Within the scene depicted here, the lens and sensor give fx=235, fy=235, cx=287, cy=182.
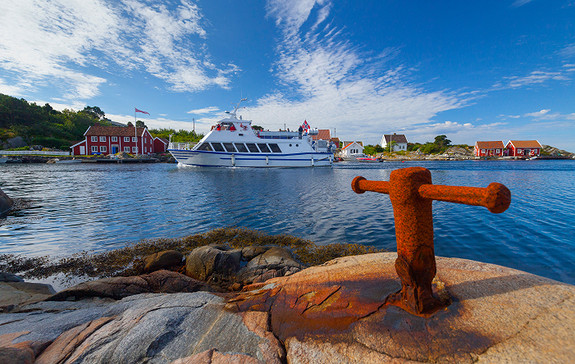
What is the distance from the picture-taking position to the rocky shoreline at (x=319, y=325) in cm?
163

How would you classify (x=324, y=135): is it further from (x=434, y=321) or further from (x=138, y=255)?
(x=434, y=321)

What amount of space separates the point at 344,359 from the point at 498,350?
99 cm

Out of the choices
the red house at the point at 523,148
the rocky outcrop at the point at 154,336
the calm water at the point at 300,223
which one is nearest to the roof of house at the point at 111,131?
the calm water at the point at 300,223

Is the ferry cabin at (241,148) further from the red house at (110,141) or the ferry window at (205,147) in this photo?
the red house at (110,141)

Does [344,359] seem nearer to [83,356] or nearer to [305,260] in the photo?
[83,356]

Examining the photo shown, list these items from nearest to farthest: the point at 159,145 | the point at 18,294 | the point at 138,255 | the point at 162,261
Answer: the point at 18,294 → the point at 162,261 → the point at 138,255 → the point at 159,145

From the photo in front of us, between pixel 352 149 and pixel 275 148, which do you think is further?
pixel 352 149

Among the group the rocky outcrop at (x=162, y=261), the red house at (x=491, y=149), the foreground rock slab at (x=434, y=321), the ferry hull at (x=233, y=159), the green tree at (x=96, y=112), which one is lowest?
the rocky outcrop at (x=162, y=261)

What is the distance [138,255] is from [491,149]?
97.7m

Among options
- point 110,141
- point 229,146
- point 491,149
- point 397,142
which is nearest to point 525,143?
point 491,149

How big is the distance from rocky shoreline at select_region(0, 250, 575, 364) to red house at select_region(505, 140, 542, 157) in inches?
3886

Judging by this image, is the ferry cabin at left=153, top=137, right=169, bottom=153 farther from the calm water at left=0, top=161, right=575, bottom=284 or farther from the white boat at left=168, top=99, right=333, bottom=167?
the calm water at left=0, top=161, right=575, bottom=284

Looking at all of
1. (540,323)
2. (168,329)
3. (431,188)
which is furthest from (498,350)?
(168,329)

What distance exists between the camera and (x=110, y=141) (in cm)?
5509
